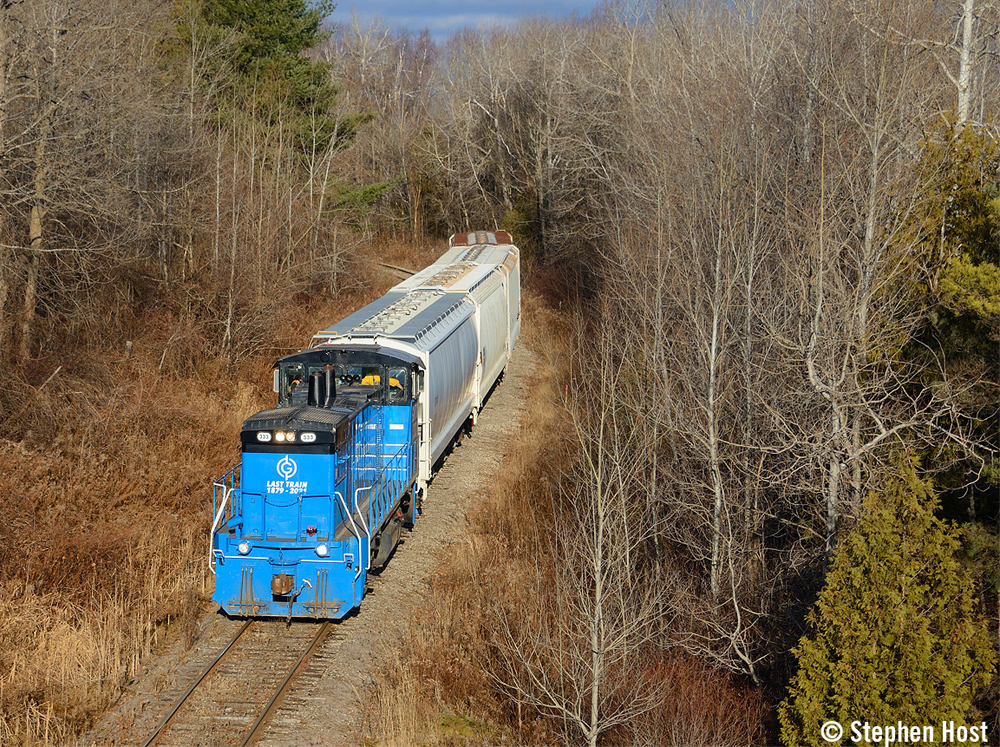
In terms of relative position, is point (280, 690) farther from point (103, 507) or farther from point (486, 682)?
point (103, 507)

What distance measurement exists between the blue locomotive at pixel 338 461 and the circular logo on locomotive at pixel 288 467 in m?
0.02

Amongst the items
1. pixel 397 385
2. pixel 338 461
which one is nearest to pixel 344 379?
pixel 397 385

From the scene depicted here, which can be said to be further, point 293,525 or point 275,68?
point 275,68

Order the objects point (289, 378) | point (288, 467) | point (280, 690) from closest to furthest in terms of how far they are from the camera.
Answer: point (280, 690), point (288, 467), point (289, 378)

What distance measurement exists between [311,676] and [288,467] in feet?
8.70

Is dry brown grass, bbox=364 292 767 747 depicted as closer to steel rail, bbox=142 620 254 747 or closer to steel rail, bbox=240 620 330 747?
steel rail, bbox=240 620 330 747

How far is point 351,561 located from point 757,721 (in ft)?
18.2

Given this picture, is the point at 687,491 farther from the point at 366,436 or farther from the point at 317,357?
the point at 317,357

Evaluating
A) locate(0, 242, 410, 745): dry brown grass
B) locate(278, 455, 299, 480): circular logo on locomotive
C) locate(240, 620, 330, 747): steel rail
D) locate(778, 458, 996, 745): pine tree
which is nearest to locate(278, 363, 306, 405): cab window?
locate(278, 455, 299, 480): circular logo on locomotive

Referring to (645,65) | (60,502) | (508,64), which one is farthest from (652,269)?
(508,64)

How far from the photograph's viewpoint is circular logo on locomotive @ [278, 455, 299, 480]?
37.2 feet

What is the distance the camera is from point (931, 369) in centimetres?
1138

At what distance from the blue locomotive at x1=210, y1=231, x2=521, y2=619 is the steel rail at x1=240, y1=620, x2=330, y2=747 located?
1.34 ft

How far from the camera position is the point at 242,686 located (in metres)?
10.3
